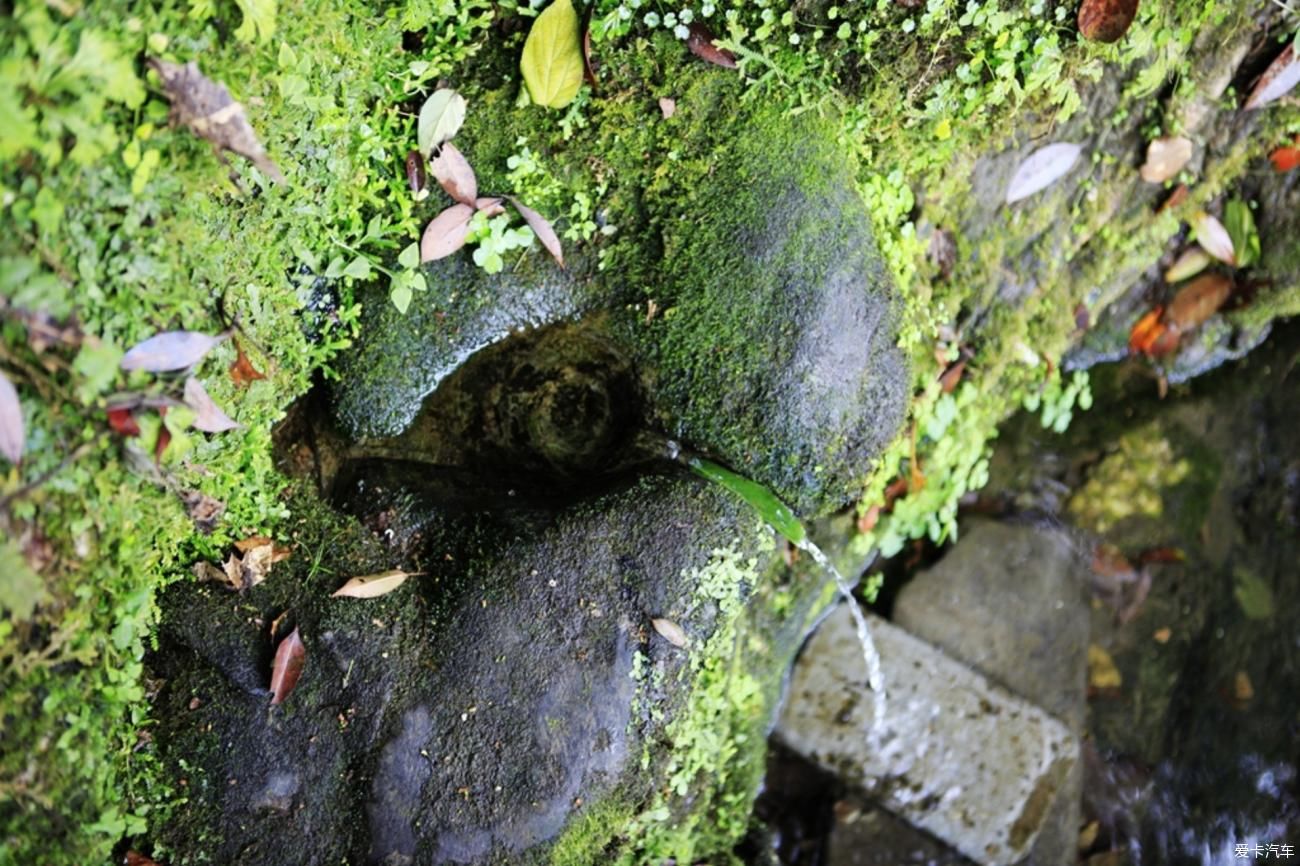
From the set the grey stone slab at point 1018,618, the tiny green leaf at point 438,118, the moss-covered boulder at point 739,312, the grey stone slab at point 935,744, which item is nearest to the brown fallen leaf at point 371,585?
the moss-covered boulder at point 739,312

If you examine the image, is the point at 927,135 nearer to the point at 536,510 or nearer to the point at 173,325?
the point at 536,510

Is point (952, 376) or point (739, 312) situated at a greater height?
point (739, 312)

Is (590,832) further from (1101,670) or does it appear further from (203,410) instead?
(1101,670)

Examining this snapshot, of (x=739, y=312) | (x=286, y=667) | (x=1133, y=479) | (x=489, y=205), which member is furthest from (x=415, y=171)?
(x=1133, y=479)

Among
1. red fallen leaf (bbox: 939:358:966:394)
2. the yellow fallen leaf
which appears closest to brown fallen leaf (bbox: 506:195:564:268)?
red fallen leaf (bbox: 939:358:966:394)

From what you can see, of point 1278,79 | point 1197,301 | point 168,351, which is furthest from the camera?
point 1197,301

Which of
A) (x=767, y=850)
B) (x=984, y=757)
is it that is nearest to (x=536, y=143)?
(x=767, y=850)

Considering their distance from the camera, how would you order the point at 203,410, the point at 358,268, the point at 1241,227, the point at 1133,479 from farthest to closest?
the point at 1133,479
the point at 1241,227
the point at 358,268
the point at 203,410
